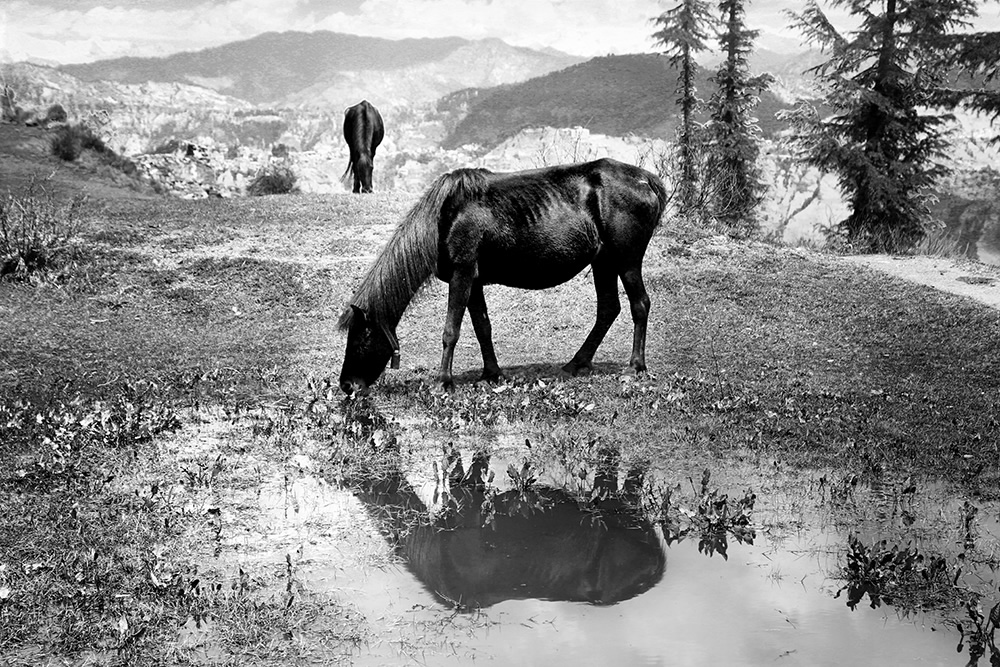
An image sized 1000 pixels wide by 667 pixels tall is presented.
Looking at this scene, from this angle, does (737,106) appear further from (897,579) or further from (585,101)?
(585,101)

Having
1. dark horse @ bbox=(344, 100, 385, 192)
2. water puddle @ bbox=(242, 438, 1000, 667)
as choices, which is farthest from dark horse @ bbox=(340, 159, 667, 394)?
dark horse @ bbox=(344, 100, 385, 192)

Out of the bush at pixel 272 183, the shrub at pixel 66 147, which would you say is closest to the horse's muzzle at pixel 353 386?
the shrub at pixel 66 147

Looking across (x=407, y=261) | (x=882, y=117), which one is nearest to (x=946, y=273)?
(x=882, y=117)

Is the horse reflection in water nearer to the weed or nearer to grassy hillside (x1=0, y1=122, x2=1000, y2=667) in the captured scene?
grassy hillside (x1=0, y1=122, x2=1000, y2=667)

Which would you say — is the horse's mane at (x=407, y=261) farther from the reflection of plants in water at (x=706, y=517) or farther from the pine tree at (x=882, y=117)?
the pine tree at (x=882, y=117)

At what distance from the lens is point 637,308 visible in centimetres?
1034

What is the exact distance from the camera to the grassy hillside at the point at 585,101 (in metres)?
136

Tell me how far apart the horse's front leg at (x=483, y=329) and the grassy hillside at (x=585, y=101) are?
118218 mm

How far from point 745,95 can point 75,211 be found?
2512 cm

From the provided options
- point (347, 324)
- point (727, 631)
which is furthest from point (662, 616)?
point (347, 324)

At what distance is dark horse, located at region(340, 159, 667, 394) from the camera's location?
899 centimetres

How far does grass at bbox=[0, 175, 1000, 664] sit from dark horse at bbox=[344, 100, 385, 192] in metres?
8.10

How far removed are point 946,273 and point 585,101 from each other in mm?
143671

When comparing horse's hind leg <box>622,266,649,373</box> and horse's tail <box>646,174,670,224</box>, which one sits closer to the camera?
horse's tail <box>646,174,670,224</box>
